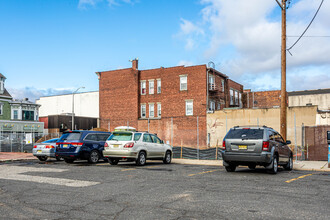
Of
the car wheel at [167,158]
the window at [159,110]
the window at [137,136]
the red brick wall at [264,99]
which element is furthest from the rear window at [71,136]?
the red brick wall at [264,99]

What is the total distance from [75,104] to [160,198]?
64.5 meters

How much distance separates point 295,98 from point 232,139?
56.5m

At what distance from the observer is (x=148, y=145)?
53.8 ft

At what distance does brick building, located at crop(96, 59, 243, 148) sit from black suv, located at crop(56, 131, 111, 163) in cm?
2466

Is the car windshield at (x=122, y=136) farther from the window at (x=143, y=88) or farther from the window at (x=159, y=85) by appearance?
the window at (x=143, y=88)

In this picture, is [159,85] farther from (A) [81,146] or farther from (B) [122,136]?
(B) [122,136]

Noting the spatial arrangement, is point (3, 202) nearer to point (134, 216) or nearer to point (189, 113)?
point (134, 216)

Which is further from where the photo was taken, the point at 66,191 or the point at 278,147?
the point at 278,147

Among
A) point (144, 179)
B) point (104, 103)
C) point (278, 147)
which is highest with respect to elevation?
point (104, 103)

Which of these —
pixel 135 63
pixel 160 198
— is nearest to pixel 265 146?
pixel 160 198

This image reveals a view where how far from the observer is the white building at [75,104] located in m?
67.0

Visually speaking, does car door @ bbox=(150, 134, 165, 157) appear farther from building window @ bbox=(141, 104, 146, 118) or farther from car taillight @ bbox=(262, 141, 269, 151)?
building window @ bbox=(141, 104, 146, 118)

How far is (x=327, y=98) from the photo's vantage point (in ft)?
201

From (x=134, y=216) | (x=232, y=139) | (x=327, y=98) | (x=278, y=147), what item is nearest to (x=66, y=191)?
(x=134, y=216)
